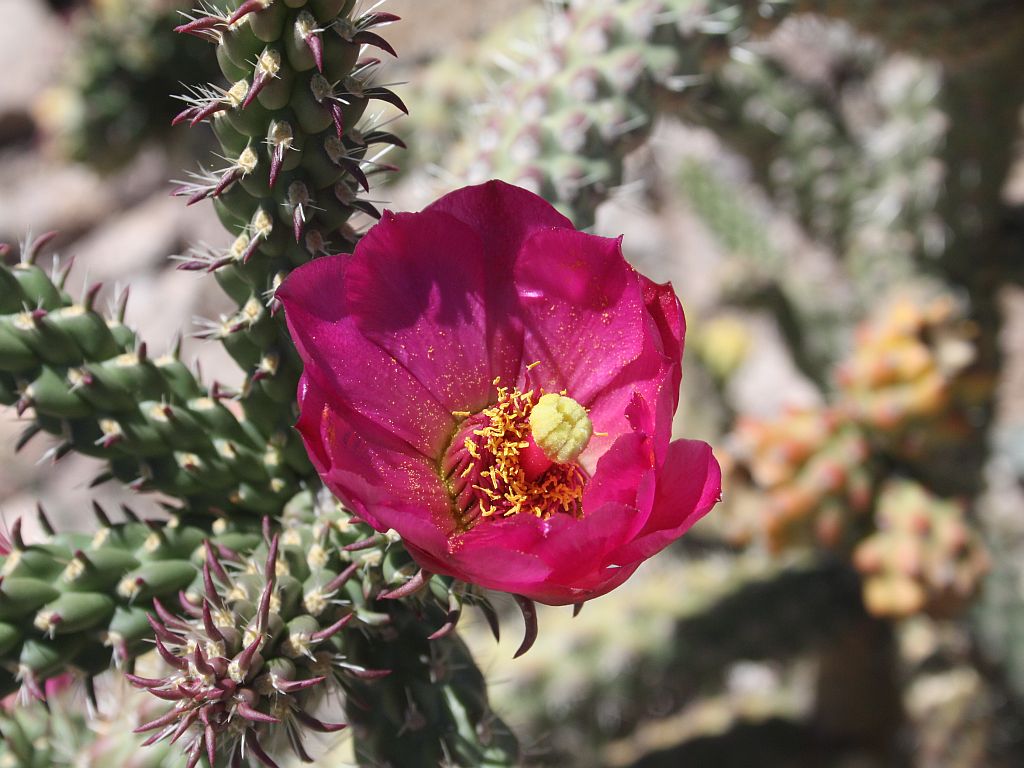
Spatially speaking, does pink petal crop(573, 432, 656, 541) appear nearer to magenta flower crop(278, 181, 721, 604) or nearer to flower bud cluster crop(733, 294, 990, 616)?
magenta flower crop(278, 181, 721, 604)

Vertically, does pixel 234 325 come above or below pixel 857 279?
above

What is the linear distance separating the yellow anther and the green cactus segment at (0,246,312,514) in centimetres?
33

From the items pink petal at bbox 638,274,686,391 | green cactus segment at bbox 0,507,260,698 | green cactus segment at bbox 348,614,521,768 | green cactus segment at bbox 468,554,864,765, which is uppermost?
pink petal at bbox 638,274,686,391

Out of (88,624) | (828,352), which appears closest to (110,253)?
(828,352)

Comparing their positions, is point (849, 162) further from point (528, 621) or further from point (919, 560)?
point (528, 621)

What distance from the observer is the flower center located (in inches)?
39.9

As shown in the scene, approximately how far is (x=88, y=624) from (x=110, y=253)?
483cm

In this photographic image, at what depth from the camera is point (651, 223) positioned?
16.0 feet

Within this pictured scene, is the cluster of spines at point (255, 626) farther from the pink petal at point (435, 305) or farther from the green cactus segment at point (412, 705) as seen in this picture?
the pink petal at point (435, 305)

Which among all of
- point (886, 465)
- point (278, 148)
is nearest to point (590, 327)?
point (278, 148)

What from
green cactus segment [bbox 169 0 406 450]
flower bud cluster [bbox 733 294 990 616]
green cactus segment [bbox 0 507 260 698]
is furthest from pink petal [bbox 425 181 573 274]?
flower bud cluster [bbox 733 294 990 616]

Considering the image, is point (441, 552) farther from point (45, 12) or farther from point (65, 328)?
point (45, 12)

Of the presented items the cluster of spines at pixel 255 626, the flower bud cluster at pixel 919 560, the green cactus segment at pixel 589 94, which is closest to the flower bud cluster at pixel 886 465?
the flower bud cluster at pixel 919 560

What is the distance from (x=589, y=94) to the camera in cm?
154
